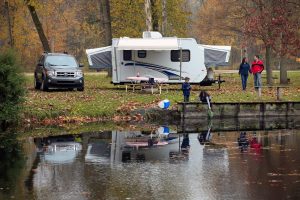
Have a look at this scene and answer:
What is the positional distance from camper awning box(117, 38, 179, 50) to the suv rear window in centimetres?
253

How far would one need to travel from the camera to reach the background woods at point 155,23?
34125mm

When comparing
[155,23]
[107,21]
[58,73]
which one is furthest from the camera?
[107,21]

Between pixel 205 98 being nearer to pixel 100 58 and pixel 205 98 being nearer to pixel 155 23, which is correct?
pixel 100 58

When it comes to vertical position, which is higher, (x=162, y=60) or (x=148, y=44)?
(x=148, y=44)

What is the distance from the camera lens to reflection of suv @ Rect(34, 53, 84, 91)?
2836cm

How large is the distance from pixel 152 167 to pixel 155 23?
88.0 feet

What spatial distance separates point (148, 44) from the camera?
97.7 ft

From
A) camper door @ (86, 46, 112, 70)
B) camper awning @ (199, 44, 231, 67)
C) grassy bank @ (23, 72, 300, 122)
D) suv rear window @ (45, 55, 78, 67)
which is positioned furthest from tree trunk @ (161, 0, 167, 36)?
suv rear window @ (45, 55, 78, 67)

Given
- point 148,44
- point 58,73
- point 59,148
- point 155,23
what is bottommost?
point 59,148

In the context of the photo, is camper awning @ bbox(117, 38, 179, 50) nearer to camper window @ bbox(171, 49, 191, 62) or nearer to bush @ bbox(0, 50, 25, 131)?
camper window @ bbox(171, 49, 191, 62)

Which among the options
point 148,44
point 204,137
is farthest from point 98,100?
point 204,137

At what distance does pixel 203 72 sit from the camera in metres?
30.9

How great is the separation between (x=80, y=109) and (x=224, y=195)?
44.5 feet

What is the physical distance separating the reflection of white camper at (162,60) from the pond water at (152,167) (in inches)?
449
